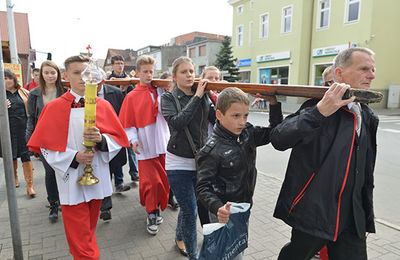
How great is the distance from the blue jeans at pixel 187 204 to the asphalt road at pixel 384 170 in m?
2.69

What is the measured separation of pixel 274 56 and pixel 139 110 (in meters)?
24.4

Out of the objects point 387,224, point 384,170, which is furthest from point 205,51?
point 387,224

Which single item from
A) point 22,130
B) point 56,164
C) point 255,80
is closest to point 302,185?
point 56,164

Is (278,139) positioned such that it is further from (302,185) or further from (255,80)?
(255,80)

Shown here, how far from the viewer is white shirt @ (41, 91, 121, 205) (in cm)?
247

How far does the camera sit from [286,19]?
998 inches

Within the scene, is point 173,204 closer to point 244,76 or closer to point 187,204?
point 187,204

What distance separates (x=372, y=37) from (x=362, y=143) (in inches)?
832

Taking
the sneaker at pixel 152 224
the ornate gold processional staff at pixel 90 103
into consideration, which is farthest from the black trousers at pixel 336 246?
the sneaker at pixel 152 224

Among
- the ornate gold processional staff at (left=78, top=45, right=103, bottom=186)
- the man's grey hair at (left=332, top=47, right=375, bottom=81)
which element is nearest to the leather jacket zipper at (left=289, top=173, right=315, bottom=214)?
the man's grey hair at (left=332, top=47, right=375, bottom=81)

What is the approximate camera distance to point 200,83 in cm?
278

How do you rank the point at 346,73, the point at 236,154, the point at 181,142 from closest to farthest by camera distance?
the point at 346,73, the point at 236,154, the point at 181,142

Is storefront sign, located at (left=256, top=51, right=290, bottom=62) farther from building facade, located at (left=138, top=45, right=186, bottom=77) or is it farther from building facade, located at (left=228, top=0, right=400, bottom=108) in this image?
building facade, located at (left=138, top=45, right=186, bottom=77)

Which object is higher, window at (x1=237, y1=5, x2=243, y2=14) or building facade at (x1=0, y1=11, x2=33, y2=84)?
window at (x1=237, y1=5, x2=243, y2=14)
